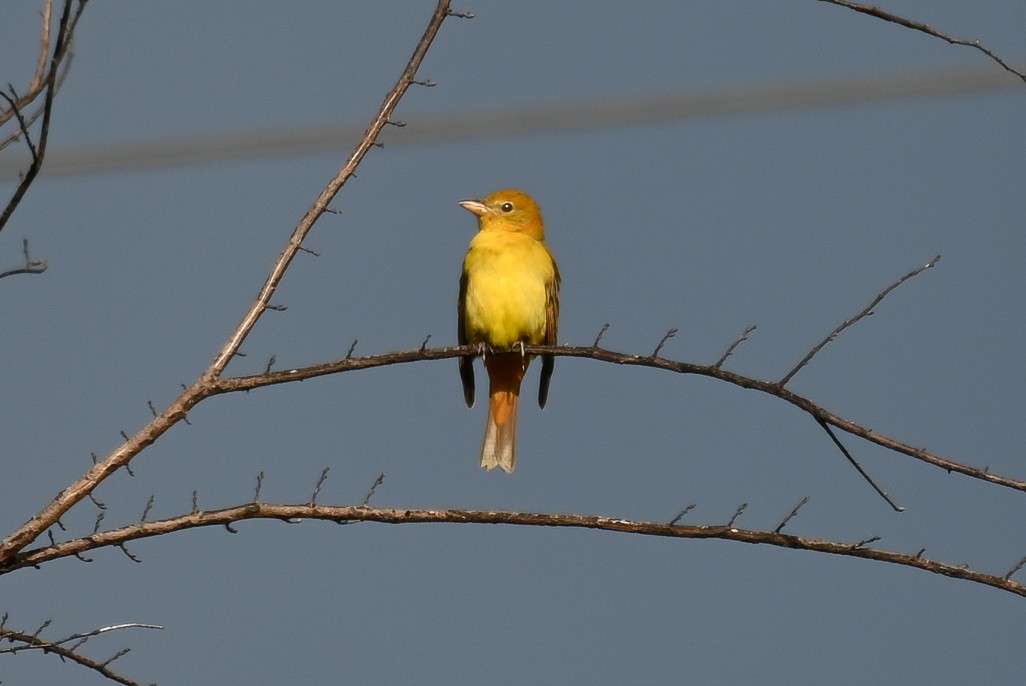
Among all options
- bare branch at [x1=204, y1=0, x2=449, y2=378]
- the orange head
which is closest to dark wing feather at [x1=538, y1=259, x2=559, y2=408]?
the orange head

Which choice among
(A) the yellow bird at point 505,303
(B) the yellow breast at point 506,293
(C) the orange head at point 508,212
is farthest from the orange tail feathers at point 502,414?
(C) the orange head at point 508,212

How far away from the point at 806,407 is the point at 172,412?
5.62 ft

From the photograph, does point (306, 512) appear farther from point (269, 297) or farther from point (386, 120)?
point (386, 120)

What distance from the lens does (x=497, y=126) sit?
1109cm

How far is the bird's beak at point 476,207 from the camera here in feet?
24.5

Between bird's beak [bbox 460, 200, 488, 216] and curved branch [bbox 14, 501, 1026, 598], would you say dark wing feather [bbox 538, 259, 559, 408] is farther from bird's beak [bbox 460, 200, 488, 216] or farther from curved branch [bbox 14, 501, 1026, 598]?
curved branch [bbox 14, 501, 1026, 598]

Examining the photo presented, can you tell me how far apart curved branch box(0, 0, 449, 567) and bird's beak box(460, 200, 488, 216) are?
10.1 ft

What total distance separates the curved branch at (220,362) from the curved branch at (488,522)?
0.29 feet

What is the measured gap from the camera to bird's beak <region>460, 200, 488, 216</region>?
24.5ft

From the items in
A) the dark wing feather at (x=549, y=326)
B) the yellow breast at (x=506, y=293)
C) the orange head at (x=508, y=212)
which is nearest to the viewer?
the yellow breast at (x=506, y=293)

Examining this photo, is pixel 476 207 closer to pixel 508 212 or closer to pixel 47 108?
pixel 508 212

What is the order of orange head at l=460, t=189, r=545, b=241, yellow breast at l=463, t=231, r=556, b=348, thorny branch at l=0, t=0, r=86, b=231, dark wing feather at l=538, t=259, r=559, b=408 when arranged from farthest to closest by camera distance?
orange head at l=460, t=189, r=545, b=241 → dark wing feather at l=538, t=259, r=559, b=408 → yellow breast at l=463, t=231, r=556, b=348 → thorny branch at l=0, t=0, r=86, b=231

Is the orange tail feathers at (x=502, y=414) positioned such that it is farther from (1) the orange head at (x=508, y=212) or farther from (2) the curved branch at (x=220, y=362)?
(2) the curved branch at (x=220, y=362)

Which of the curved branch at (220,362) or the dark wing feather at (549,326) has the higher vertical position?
the dark wing feather at (549,326)
